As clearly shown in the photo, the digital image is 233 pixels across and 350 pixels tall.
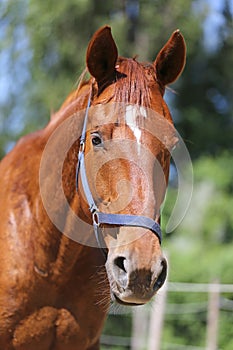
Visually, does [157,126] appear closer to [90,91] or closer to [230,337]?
[90,91]

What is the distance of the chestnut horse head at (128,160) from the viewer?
2.54 meters

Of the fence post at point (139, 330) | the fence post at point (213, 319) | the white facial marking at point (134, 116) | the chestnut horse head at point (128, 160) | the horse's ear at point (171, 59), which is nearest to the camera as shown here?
the chestnut horse head at point (128, 160)

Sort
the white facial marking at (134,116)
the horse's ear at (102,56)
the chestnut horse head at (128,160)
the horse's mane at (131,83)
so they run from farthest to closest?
the horse's ear at (102,56) → the horse's mane at (131,83) → the white facial marking at (134,116) → the chestnut horse head at (128,160)

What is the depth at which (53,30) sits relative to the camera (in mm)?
13445

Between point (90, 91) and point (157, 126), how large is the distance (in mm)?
541

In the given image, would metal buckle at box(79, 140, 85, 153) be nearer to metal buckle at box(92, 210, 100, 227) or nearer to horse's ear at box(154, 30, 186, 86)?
metal buckle at box(92, 210, 100, 227)

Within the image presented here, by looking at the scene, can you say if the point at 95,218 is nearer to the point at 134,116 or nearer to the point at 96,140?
the point at 96,140

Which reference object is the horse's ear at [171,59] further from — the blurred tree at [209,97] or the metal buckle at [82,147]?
the blurred tree at [209,97]

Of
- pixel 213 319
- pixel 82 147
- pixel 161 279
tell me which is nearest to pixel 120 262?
pixel 161 279

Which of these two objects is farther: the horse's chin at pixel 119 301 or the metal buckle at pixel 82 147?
the metal buckle at pixel 82 147

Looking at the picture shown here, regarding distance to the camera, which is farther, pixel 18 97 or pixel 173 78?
pixel 18 97

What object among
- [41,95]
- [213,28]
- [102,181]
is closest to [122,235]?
[102,181]

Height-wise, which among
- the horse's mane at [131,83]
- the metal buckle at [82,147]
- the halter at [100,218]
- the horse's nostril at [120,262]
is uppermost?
the horse's mane at [131,83]

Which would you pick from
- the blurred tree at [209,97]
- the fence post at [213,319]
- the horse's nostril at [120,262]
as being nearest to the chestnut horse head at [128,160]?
the horse's nostril at [120,262]
